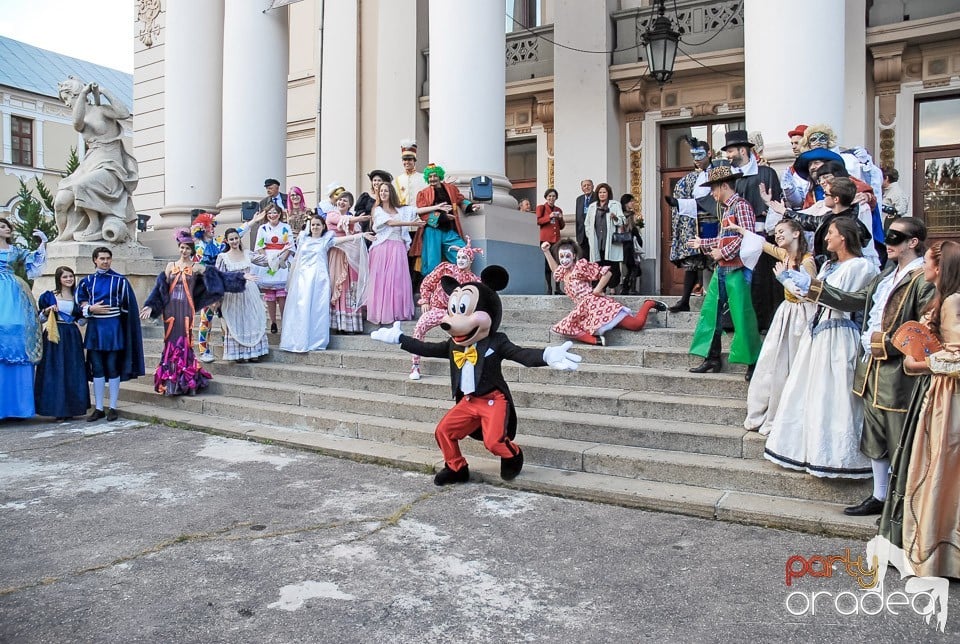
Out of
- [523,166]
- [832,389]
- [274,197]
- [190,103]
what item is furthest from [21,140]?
[832,389]

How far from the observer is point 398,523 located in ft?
14.7

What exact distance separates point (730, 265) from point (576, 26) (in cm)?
962

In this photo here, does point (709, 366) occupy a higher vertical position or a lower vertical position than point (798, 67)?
lower

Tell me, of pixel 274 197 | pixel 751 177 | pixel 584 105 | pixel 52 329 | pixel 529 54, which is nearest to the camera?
pixel 751 177

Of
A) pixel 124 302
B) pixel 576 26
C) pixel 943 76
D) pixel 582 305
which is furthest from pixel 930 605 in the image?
pixel 576 26

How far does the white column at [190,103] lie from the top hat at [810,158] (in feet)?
35.0

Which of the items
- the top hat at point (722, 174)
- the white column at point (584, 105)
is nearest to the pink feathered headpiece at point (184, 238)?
the top hat at point (722, 174)

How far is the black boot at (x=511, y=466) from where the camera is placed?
5191mm

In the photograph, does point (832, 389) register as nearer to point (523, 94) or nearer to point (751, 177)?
point (751, 177)

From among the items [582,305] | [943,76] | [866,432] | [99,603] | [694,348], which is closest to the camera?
[99,603]

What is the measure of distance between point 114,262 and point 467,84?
624cm

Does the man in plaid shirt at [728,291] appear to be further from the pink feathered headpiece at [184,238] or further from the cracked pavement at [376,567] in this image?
the pink feathered headpiece at [184,238]

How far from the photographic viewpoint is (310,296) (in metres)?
8.70

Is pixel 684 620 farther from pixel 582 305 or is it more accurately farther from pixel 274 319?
pixel 274 319
